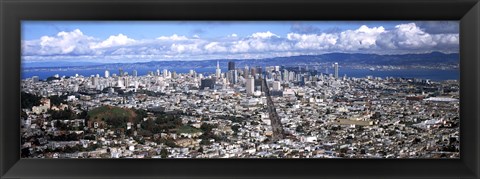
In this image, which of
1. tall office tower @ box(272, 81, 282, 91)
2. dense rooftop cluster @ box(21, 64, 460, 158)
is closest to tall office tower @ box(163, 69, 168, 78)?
dense rooftop cluster @ box(21, 64, 460, 158)

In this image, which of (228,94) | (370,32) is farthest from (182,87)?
(370,32)

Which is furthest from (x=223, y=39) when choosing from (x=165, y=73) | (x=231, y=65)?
(x=165, y=73)

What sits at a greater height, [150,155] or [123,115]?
[123,115]

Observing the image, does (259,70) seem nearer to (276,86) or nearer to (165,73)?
(276,86)

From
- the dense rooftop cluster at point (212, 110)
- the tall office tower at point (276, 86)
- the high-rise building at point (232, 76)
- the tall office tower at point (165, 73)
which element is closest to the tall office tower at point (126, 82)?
the dense rooftop cluster at point (212, 110)

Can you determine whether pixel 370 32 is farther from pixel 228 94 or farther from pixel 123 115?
pixel 123 115

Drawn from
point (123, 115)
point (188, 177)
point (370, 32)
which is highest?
point (370, 32)

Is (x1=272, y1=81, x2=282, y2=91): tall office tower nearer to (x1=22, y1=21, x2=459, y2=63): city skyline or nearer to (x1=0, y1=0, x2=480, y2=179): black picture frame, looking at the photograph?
(x1=22, y1=21, x2=459, y2=63): city skyline
